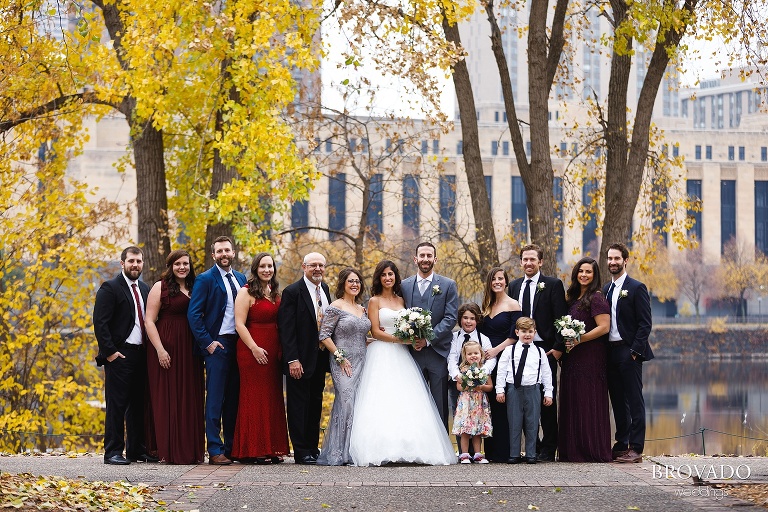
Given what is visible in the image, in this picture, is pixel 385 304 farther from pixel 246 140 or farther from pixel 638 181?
pixel 638 181

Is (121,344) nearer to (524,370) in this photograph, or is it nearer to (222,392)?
(222,392)

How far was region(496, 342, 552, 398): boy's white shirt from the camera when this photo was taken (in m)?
11.9

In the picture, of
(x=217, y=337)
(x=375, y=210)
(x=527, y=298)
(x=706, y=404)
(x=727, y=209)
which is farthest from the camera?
(x=727, y=209)

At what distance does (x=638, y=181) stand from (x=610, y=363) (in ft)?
24.9

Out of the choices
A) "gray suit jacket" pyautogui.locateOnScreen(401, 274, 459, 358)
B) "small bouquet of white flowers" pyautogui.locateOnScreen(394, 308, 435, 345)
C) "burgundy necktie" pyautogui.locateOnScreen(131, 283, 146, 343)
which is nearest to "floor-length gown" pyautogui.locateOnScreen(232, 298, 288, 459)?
"burgundy necktie" pyautogui.locateOnScreen(131, 283, 146, 343)

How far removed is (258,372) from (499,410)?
2544 mm

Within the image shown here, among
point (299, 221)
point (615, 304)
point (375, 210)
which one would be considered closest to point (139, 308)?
point (615, 304)

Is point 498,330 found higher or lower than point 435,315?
lower

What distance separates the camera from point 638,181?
63.1 feet

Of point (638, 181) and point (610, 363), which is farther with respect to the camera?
point (638, 181)

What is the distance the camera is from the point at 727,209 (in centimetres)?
11588

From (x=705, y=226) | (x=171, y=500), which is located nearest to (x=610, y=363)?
(x=171, y=500)

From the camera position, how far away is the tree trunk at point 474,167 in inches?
763

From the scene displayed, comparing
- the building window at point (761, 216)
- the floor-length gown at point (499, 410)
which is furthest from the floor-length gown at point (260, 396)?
the building window at point (761, 216)
